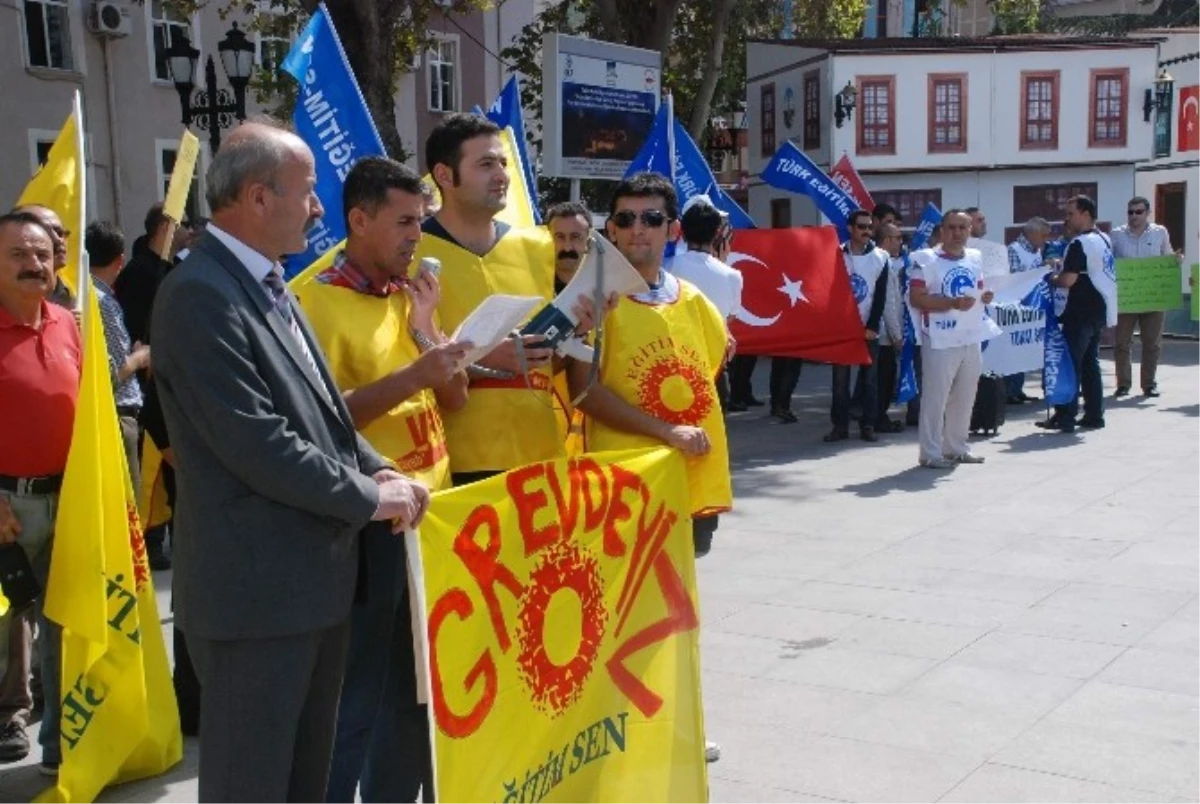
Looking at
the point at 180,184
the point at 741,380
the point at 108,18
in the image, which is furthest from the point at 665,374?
the point at 108,18

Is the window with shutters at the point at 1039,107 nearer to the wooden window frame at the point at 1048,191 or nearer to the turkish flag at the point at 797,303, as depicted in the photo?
the wooden window frame at the point at 1048,191

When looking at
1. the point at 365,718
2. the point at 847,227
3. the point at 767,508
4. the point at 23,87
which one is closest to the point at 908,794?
the point at 365,718

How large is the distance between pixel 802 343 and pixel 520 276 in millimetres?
7418

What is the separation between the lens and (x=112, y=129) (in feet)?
71.3

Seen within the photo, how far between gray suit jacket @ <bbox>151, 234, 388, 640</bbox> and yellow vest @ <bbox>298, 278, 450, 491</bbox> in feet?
1.89

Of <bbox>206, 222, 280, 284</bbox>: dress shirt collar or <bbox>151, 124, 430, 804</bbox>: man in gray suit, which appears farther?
<bbox>206, 222, 280, 284</bbox>: dress shirt collar

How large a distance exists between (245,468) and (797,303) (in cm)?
881

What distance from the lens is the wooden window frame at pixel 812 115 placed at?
27609 millimetres

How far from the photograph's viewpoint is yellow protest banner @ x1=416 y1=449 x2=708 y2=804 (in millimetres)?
3264

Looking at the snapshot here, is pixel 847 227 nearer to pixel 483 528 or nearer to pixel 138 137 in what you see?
pixel 483 528

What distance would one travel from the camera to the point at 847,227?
12.4 metres

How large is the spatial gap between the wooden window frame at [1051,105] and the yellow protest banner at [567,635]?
84.7 ft

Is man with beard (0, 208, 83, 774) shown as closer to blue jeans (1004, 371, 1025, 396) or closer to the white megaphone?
the white megaphone

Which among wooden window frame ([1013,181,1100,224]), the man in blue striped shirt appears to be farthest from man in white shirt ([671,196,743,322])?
wooden window frame ([1013,181,1100,224])
